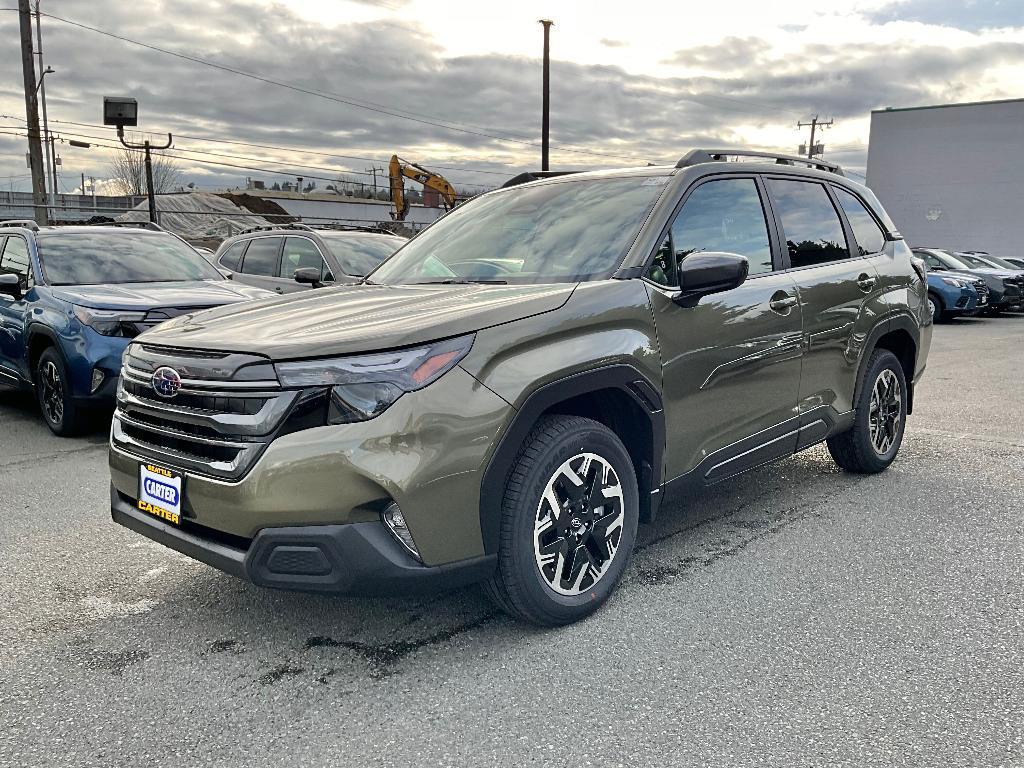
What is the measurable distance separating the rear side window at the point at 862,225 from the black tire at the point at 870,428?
0.64 metres

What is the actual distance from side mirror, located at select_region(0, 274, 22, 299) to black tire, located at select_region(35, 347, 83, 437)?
64 centimetres

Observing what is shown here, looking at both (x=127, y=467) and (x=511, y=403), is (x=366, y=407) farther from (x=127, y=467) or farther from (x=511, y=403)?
(x=127, y=467)

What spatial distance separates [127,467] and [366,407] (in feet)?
3.84

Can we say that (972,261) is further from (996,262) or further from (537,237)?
(537,237)

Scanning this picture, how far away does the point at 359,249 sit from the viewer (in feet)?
31.7

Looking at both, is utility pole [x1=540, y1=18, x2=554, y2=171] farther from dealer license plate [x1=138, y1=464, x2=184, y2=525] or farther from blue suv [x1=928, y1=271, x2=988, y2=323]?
dealer license plate [x1=138, y1=464, x2=184, y2=525]

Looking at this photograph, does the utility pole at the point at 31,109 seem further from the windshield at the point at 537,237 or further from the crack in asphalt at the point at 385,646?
the crack in asphalt at the point at 385,646

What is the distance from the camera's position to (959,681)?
2.81m

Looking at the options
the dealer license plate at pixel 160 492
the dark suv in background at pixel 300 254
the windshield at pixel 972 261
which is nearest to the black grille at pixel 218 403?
the dealer license plate at pixel 160 492

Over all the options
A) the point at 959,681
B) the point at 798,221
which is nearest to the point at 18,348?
the point at 798,221

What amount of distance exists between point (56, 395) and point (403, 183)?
2594 centimetres

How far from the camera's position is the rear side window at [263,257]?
401 inches

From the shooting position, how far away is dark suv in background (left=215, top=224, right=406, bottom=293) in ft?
30.5

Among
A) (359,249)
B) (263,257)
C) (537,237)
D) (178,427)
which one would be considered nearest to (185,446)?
(178,427)
